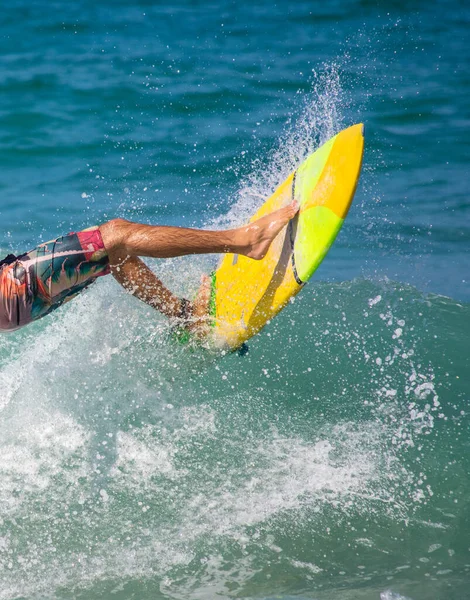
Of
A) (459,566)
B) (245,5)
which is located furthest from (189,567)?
(245,5)

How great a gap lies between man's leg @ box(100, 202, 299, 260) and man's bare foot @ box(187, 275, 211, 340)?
699 mm

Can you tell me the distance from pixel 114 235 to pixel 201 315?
→ 877mm

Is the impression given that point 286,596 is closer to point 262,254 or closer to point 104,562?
point 104,562

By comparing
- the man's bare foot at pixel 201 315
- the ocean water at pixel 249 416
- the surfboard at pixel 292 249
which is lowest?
the ocean water at pixel 249 416

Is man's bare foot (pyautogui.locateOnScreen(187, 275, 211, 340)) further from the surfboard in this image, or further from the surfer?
the surfer

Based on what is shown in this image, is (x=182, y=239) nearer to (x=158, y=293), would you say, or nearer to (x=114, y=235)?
(x=114, y=235)

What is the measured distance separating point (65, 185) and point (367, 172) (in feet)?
13.8

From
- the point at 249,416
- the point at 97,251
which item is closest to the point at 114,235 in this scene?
the point at 97,251

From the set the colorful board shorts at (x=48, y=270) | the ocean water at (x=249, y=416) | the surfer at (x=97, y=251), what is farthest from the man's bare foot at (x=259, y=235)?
the ocean water at (x=249, y=416)

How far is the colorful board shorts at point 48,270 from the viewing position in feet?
13.0

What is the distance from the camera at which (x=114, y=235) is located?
13.0 feet

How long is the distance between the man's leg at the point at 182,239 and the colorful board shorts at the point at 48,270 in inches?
3.8

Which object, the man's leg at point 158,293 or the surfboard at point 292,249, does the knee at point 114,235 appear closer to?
the man's leg at point 158,293

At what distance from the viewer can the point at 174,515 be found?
376cm
